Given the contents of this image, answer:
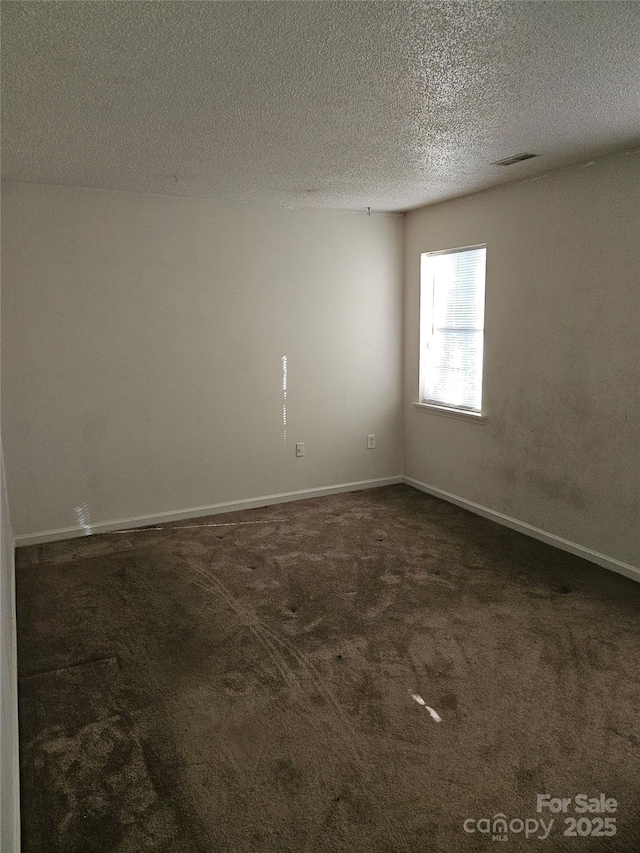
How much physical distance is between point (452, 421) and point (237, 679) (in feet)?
9.71

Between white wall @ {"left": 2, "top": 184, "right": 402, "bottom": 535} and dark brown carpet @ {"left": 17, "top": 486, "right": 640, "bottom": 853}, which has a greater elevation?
white wall @ {"left": 2, "top": 184, "right": 402, "bottom": 535}

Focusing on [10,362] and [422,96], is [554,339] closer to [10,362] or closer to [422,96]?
[422,96]

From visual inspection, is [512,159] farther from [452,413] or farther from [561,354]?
[452,413]

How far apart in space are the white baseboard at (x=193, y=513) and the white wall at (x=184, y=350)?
46mm

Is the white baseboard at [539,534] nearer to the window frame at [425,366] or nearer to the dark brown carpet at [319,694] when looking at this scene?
the dark brown carpet at [319,694]

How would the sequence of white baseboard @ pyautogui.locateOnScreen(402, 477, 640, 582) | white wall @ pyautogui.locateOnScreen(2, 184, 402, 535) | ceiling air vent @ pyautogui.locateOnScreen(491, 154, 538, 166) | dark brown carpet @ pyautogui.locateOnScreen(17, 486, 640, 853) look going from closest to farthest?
dark brown carpet @ pyautogui.locateOnScreen(17, 486, 640, 853)
ceiling air vent @ pyautogui.locateOnScreen(491, 154, 538, 166)
white baseboard @ pyautogui.locateOnScreen(402, 477, 640, 582)
white wall @ pyautogui.locateOnScreen(2, 184, 402, 535)

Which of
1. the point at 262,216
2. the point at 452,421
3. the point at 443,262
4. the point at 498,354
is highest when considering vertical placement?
the point at 262,216

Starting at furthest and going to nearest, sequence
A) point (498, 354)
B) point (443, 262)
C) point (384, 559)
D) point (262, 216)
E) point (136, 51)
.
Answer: point (443, 262) → point (262, 216) → point (498, 354) → point (384, 559) → point (136, 51)

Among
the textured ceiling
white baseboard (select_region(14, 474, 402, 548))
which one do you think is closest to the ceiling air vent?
the textured ceiling

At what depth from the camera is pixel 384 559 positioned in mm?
3959

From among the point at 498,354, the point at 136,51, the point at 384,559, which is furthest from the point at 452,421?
the point at 136,51

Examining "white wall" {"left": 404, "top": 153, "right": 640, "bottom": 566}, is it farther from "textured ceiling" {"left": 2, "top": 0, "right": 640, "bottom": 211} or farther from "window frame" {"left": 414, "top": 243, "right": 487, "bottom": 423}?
"textured ceiling" {"left": 2, "top": 0, "right": 640, "bottom": 211}

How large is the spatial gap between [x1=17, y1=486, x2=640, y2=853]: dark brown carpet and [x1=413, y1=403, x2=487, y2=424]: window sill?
3.13ft

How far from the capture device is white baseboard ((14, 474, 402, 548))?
4301 millimetres
